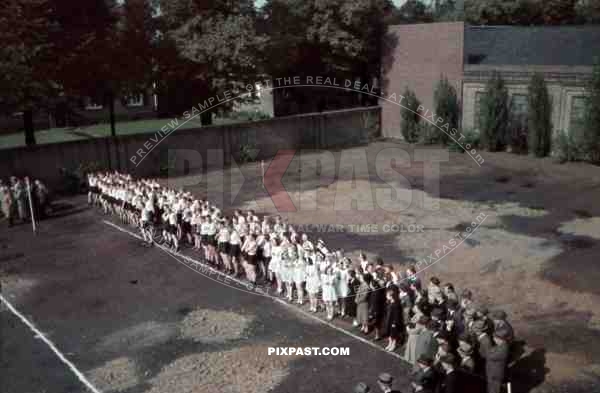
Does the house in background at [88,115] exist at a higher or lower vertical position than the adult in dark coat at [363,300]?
higher

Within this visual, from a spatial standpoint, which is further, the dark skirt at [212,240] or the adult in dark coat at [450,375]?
the dark skirt at [212,240]

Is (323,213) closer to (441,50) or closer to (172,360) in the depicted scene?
(172,360)

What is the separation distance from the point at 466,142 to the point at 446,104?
259cm

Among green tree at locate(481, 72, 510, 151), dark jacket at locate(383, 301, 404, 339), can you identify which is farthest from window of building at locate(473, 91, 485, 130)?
dark jacket at locate(383, 301, 404, 339)

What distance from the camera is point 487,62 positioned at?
1455 inches

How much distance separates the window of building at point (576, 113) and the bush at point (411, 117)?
30.0 ft

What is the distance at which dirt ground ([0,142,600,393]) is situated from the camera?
11352 millimetres

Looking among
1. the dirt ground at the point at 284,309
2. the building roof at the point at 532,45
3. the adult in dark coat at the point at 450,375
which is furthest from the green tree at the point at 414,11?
the adult in dark coat at the point at 450,375

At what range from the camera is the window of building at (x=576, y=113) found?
103ft

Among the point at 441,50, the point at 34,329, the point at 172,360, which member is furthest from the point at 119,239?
Result: the point at 441,50

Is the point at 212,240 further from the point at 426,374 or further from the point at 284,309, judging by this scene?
the point at 426,374

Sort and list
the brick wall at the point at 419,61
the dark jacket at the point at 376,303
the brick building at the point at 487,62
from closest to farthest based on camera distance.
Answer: the dark jacket at the point at 376,303
the brick building at the point at 487,62
the brick wall at the point at 419,61

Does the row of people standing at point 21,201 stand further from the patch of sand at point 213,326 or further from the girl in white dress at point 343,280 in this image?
the girl in white dress at point 343,280

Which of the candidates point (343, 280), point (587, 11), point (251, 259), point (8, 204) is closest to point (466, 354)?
point (343, 280)
